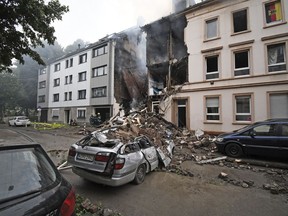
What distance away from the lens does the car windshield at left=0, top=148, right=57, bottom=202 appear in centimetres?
182

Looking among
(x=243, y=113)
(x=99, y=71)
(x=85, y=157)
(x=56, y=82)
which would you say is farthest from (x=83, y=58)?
(x=85, y=157)

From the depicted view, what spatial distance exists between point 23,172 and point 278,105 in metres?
14.2

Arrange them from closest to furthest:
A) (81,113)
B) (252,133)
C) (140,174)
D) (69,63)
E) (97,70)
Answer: (140,174)
(252,133)
(97,70)
(81,113)
(69,63)

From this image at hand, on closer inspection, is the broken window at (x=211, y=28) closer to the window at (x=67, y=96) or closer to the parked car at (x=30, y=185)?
the parked car at (x=30, y=185)

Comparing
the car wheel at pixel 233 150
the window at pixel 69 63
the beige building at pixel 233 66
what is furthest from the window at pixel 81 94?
the car wheel at pixel 233 150

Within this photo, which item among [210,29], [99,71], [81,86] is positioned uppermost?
[210,29]

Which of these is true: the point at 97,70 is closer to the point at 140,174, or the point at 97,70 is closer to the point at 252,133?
the point at 252,133

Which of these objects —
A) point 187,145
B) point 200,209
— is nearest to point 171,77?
point 187,145

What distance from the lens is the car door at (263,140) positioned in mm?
6965

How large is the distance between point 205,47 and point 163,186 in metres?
12.9

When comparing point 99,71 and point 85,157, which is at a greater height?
point 99,71

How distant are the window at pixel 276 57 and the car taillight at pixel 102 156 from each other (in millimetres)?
13033

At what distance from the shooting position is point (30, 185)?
6.37ft

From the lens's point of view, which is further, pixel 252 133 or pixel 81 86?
pixel 81 86
